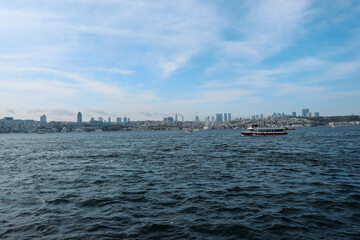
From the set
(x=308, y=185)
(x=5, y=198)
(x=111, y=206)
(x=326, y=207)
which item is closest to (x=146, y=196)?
(x=111, y=206)

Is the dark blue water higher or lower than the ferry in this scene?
lower

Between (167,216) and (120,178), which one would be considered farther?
(120,178)

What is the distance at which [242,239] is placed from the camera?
436 inches

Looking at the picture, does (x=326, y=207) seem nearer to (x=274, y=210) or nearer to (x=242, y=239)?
(x=274, y=210)

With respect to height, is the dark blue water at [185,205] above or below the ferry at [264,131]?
below

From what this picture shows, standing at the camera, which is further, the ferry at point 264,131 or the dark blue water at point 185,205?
the ferry at point 264,131

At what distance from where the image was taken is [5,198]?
59.9ft

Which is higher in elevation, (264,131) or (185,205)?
(264,131)

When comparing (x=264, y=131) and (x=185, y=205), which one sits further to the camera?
(x=264, y=131)

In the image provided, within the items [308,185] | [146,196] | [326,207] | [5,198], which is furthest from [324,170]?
[5,198]

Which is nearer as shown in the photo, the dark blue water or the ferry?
the dark blue water

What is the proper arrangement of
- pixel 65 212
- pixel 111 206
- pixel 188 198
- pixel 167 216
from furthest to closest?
pixel 188 198
pixel 111 206
pixel 65 212
pixel 167 216

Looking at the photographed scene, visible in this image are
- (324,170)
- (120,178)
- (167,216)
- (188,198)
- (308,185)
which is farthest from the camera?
(324,170)

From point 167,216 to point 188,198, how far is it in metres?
3.65
